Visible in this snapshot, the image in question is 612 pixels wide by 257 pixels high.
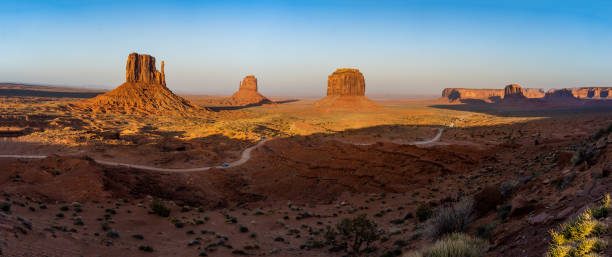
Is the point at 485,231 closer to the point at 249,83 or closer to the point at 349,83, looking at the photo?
the point at 349,83

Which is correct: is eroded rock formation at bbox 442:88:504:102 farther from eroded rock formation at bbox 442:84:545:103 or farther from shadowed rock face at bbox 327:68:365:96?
shadowed rock face at bbox 327:68:365:96

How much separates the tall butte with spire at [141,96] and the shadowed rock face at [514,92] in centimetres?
15655

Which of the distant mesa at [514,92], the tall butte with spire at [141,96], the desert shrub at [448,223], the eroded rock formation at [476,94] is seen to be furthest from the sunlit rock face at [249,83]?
the desert shrub at [448,223]

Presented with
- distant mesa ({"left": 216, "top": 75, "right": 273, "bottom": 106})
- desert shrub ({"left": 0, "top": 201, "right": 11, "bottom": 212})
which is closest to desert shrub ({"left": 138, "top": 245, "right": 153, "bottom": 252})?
desert shrub ({"left": 0, "top": 201, "right": 11, "bottom": 212})

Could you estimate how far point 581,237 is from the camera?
4.59 m

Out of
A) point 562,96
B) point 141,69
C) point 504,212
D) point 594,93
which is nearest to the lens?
point 504,212

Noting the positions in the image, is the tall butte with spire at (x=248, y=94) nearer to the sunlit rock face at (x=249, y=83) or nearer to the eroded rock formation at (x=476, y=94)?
the sunlit rock face at (x=249, y=83)

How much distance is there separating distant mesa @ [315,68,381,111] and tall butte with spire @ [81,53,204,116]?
52.3m

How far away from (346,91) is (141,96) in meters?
73.9

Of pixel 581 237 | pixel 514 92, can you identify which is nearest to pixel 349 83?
pixel 514 92

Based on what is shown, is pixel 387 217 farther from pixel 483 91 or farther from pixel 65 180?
pixel 483 91

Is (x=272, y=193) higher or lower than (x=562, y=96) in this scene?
lower

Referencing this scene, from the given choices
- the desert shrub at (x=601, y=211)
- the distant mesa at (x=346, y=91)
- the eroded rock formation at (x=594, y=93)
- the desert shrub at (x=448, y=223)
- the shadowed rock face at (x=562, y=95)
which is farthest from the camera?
the shadowed rock face at (x=562, y=95)

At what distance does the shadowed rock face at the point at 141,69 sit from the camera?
292ft
